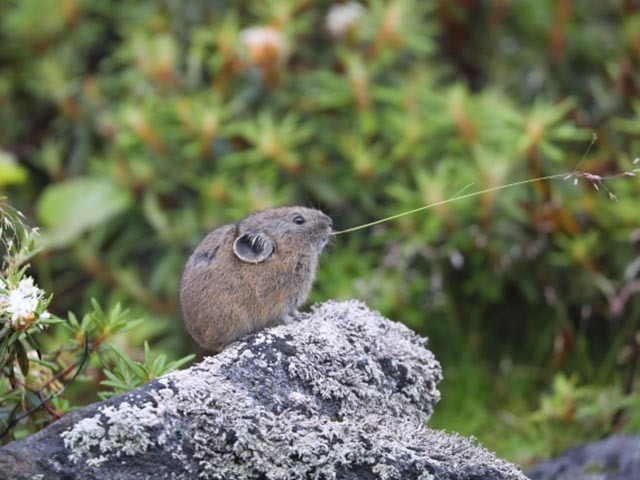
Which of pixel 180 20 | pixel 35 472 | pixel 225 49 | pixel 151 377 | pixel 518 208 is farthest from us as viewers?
pixel 180 20

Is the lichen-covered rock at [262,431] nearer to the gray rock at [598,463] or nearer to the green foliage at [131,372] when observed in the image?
the green foliage at [131,372]

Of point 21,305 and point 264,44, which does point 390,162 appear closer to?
point 264,44

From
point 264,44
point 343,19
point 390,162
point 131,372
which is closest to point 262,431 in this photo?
point 131,372

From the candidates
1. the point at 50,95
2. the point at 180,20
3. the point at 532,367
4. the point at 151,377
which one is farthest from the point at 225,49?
the point at 151,377

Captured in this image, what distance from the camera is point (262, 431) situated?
332 cm

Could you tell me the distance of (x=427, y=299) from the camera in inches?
296

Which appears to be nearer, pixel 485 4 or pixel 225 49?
pixel 225 49

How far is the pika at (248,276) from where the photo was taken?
452 centimetres

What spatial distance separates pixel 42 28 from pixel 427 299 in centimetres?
437

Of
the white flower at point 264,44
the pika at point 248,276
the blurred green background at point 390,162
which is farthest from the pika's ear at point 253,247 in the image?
the white flower at point 264,44

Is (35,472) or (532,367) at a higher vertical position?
(532,367)

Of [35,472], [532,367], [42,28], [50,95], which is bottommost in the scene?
[35,472]

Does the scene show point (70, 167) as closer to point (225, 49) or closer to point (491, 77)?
point (225, 49)

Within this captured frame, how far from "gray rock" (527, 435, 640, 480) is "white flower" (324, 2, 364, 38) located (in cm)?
411
